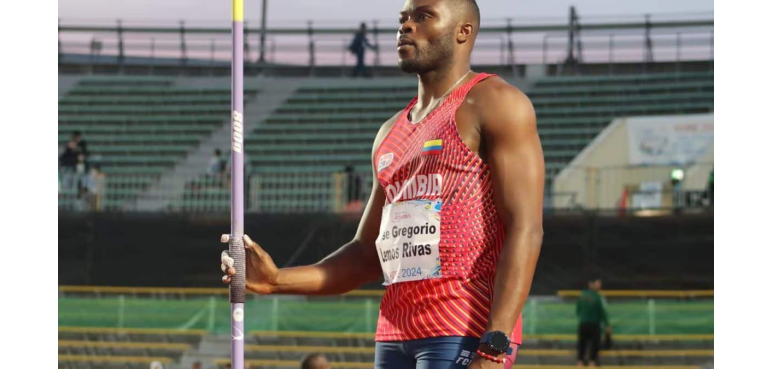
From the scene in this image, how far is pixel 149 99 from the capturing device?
89.2 feet

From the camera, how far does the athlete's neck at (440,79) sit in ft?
11.7

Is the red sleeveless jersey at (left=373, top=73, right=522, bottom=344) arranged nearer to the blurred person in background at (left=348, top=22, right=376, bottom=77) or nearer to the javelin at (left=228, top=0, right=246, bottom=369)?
the javelin at (left=228, top=0, right=246, bottom=369)

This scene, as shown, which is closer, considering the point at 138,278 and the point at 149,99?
the point at 138,278

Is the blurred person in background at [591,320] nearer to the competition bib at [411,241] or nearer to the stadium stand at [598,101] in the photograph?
the stadium stand at [598,101]

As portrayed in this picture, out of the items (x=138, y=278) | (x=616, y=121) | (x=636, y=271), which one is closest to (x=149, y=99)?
(x=138, y=278)

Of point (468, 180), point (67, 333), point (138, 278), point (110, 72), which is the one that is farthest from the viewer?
point (110, 72)

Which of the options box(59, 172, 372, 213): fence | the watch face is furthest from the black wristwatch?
box(59, 172, 372, 213): fence

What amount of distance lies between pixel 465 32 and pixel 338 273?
869 mm

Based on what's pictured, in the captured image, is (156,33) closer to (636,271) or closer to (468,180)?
(636,271)

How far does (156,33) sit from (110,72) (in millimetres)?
2164

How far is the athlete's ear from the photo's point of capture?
3533mm

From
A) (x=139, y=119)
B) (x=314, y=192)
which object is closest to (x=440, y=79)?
(x=314, y=192)

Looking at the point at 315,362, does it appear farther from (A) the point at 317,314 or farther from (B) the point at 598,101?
(B) the point at 598,101

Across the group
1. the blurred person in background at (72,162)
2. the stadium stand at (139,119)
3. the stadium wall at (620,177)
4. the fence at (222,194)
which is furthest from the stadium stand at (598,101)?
the blurred person in background at (72,162)
